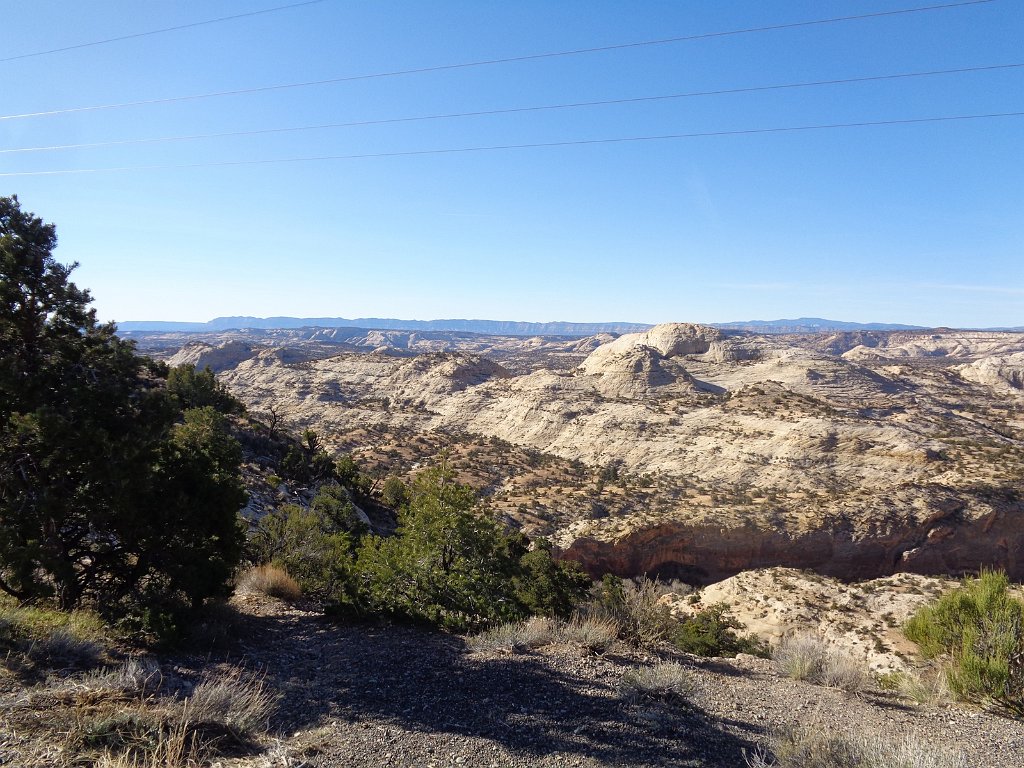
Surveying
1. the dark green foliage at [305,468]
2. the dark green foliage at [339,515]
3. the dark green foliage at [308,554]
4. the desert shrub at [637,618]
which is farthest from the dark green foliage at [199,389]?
the desert shrub at [637,618]

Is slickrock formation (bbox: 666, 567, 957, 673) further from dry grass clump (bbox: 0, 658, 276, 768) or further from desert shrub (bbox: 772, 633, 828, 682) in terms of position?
dry grass clump (bbox: 0, 658, 276, 768)

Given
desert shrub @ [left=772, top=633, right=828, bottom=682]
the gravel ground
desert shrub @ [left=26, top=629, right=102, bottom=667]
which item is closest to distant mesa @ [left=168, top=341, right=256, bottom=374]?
desert shrub @ [left=26, top=629, right=102, bottom=667]

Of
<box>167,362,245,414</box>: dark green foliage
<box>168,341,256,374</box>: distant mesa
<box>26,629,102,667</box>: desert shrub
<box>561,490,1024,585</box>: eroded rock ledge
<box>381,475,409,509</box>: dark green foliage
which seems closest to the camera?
<box>26,629,102,667</box>: desert shrub

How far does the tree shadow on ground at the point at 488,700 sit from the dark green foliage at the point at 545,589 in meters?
2.00

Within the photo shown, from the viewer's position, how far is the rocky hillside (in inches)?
874

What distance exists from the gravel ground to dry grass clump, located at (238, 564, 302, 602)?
1622 mm

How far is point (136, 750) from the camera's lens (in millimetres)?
4203

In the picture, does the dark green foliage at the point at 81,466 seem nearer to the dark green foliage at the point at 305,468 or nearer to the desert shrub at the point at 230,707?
the desert shrub at the point at 230,707

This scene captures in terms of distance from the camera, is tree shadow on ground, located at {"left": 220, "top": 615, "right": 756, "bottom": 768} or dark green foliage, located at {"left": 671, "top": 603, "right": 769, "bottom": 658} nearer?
tree shadow on ground, located at {"left": 220, "top": 615, "right": 756, "bottom": 768}

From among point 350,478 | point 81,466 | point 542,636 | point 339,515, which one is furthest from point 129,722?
point 350,478

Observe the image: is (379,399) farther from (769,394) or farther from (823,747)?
(823,747)

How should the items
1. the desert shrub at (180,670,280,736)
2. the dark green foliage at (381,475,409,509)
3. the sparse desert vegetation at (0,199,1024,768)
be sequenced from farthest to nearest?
the dark green foliage at (381,475,409,509), the sparse desert vegetation at (0,199,1024,768), the desert shrub at (180,670,280,736)

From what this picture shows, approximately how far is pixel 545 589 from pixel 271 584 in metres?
5.10

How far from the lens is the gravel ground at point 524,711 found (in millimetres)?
5090
